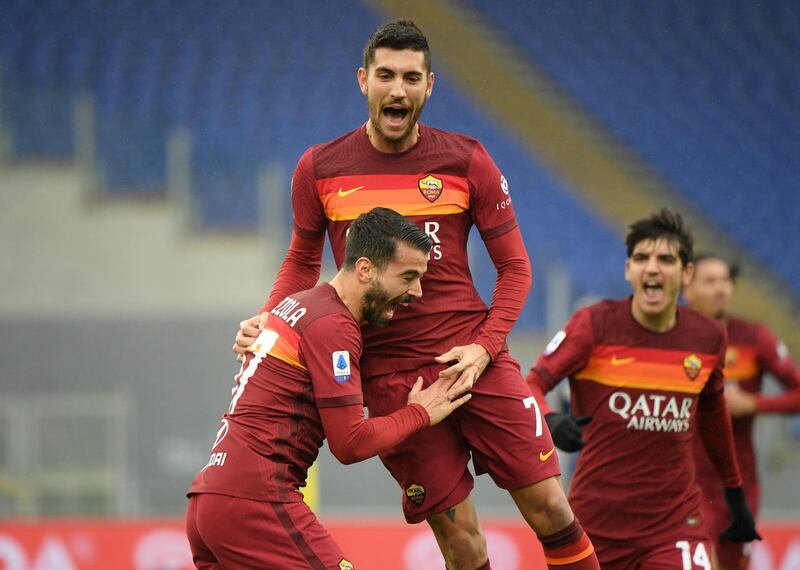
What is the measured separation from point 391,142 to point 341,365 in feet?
2.66

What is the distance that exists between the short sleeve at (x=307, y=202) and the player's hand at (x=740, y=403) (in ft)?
8.60

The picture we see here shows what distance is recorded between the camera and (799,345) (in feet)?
31.8

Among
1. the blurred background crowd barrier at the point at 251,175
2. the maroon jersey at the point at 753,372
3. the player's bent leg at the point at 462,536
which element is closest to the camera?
the player's bent leg at the point at 462,536

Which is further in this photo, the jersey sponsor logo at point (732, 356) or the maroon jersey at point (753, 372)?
the jersey sponsor logo at point (732, 356)

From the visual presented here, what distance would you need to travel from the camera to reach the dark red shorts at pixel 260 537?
329cm

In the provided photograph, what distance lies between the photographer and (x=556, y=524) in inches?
147

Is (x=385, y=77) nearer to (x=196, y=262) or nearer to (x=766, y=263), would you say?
(x=196, y=262)

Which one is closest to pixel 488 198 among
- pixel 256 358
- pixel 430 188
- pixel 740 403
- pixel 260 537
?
pixel 430 188

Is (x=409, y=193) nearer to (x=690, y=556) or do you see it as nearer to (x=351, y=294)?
(x=351, y=294)

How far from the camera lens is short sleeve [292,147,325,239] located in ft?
12.8

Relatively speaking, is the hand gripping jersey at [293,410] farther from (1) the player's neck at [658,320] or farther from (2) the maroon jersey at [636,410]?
(1) the player's neck at [658,320]

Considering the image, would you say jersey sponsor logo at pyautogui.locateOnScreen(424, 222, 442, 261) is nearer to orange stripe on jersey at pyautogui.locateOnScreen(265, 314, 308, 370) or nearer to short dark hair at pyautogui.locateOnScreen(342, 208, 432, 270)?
short dark hair at pyautogui.locateOnScreen(342, 208, 432, 270)

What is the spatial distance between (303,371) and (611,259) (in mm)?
7221

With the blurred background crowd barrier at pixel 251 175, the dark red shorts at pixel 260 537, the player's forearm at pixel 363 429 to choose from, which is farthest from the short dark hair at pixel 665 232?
the blurred background crowd barrier at pixel 251 175
